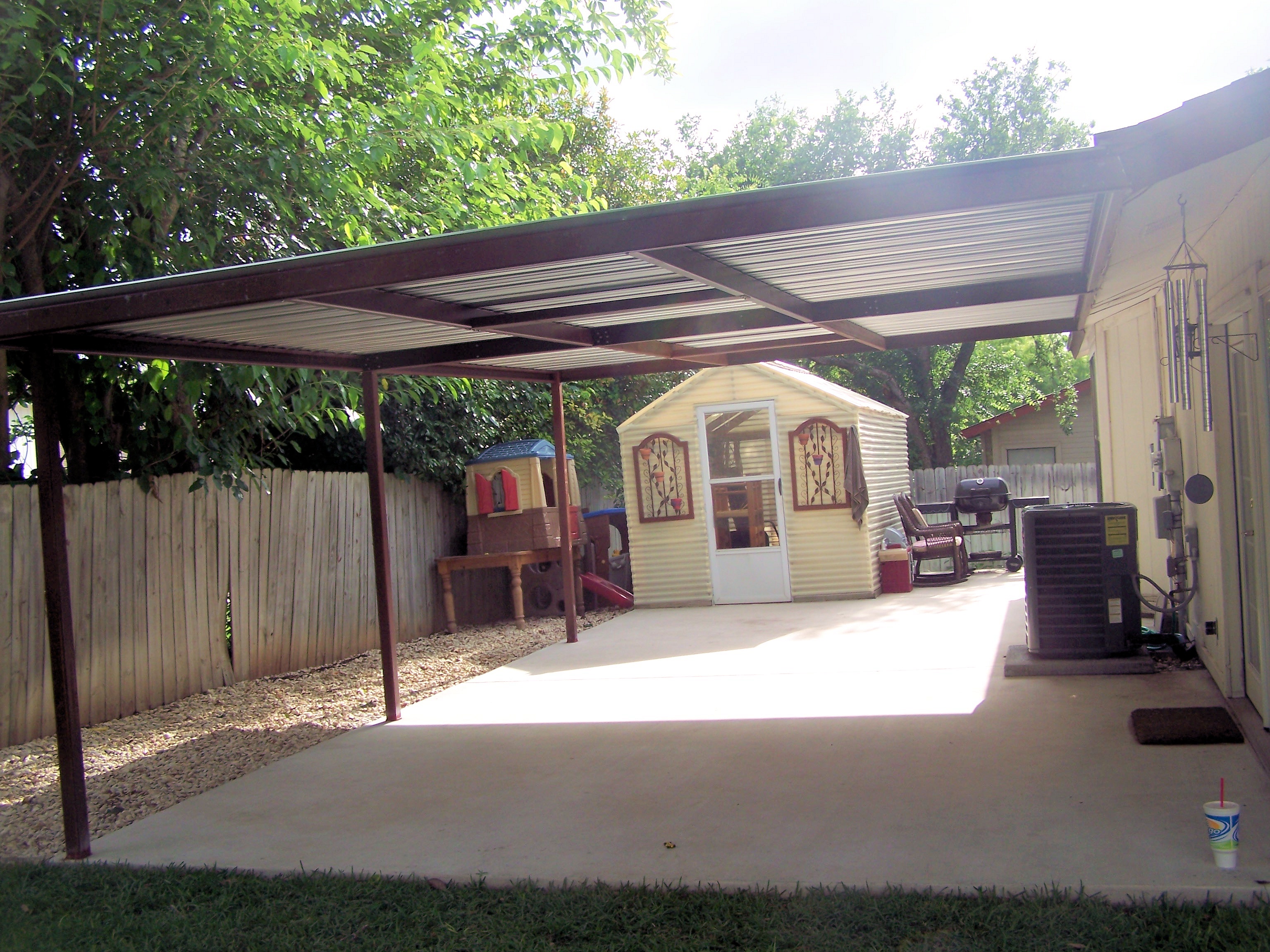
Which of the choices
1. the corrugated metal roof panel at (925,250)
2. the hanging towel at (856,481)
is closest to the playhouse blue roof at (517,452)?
the hanging towel at (856,481)

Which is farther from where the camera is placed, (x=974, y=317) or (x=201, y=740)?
(x=974, y=317)

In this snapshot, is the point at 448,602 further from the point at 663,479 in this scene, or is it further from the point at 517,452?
the point at 663,479

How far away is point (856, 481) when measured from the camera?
10203 millimetres

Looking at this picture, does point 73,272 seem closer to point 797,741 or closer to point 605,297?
point 605,297

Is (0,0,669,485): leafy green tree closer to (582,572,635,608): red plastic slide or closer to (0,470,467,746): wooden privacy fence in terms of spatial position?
(0,470,467,746): wooden privacy fence

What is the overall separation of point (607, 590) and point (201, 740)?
225 inches

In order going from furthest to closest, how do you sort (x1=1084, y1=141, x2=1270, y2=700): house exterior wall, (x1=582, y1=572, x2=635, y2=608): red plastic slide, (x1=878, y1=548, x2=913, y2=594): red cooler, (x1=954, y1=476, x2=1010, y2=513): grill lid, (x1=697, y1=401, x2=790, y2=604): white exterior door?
(x1=954, y1=476, x2=1010, y2=513): grill lid → (x1=582, y1=572, x2=635, y2=608): red plastic slide → (x1=878, y1=548, x2=913, y2=594): red cooler → (x1=697, y1=401, x2=790, y2=604): white exterior door → (x1=1084, y1=141, x2=1270, y2=700): house exterior wall

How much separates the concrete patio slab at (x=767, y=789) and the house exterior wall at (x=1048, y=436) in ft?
46.6

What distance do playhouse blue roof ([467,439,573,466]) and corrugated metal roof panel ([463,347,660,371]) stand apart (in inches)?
92.4

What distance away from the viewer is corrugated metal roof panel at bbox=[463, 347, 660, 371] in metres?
6.74

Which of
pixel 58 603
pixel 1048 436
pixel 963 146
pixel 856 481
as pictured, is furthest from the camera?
pixel 963 146

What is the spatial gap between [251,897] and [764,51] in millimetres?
26805

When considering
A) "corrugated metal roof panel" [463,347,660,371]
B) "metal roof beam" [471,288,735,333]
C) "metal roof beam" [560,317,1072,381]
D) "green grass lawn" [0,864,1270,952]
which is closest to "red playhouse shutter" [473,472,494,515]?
"corrugated metal roof panel" [463,347,660,371]

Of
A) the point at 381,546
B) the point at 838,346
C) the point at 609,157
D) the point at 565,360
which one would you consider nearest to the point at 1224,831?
the point at 838,346
